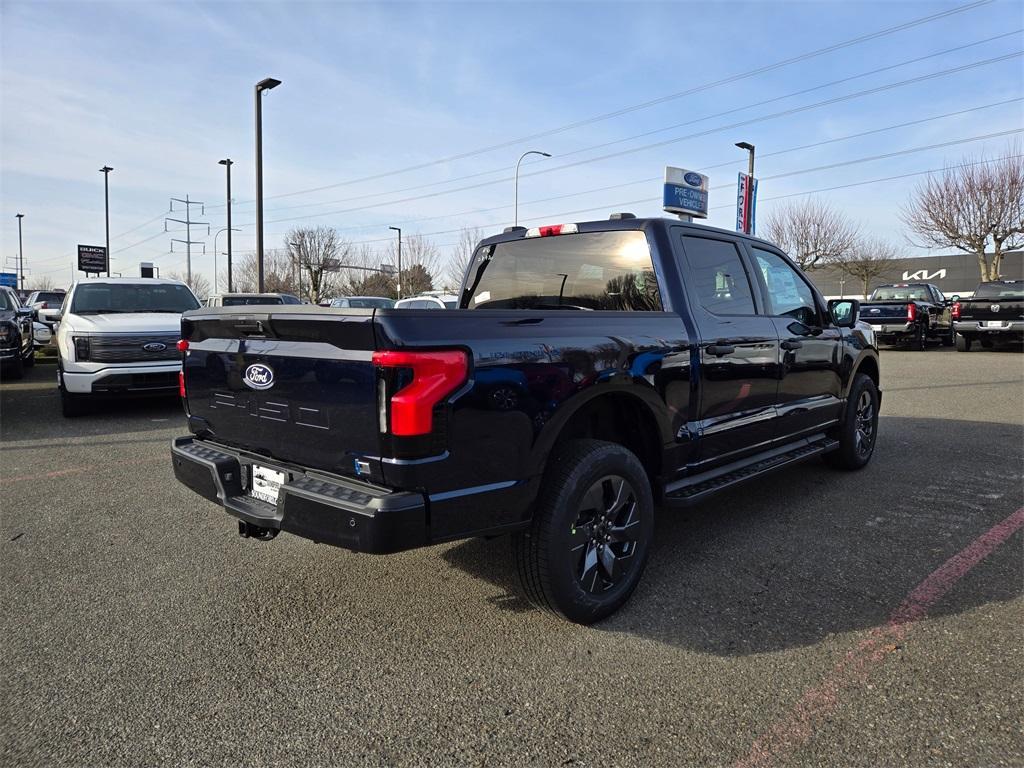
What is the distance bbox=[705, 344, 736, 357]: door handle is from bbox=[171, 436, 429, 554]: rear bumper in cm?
201

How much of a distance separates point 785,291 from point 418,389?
3379 millimetres

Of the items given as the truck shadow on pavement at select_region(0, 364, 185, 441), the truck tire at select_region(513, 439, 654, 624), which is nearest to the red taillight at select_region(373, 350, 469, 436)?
the truck tire at select_region(513, 439, 654, 624)

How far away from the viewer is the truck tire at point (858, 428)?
5.58m

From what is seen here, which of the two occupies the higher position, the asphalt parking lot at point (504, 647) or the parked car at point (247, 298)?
the parked car at point (247, 298)

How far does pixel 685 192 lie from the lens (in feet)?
56.9

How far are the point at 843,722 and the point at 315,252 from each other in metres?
59.7

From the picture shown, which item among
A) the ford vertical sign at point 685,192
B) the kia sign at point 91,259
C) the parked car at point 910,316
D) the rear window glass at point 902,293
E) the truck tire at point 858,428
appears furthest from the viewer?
the kia sign at point 91,259

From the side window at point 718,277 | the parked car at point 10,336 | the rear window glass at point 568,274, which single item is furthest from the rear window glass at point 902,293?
the parked car at point 10,336

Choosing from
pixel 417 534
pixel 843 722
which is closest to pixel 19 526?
pixel 417 534

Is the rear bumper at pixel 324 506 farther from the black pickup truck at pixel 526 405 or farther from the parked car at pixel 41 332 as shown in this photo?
the parked car at pixel 41 332

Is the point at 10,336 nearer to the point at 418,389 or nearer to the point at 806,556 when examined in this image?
the point at 418,389

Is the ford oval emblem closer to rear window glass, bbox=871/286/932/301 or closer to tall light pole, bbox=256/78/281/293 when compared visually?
tall light pole, bbox=256/78/281/293

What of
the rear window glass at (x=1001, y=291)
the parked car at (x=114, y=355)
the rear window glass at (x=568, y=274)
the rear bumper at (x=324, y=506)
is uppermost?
the rear window glass at (x=1001, y=291)

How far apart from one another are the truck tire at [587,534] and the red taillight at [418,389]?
71cm
